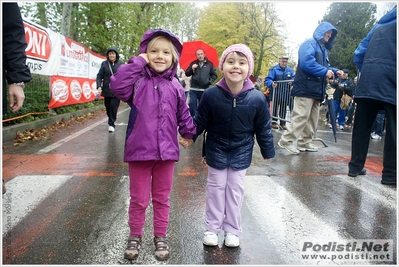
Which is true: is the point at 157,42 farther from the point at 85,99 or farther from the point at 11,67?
the point at 85,99

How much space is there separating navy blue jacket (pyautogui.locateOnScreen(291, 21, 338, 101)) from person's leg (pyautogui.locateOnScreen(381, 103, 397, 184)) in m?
2.06

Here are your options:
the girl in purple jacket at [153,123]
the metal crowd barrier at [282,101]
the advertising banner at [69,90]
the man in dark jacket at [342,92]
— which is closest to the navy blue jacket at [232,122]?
the girl in purple jacket at [153,123]

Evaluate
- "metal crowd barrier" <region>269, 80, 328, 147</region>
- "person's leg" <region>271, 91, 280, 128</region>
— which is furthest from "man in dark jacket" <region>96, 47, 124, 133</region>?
"person's leg" <region>271, 91, 280, 128</region>

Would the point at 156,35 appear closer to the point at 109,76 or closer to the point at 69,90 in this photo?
the point at 109,76

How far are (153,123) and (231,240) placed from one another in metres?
1.14

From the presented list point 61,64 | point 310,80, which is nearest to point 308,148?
point 310,80

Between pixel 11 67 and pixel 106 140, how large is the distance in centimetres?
496

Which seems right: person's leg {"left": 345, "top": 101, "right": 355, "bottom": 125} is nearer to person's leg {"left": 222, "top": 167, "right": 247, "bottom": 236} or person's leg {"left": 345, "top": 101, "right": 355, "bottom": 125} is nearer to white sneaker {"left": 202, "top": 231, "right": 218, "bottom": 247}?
person's leg {"left": 222, "top": 167, "right": 247, "bottom": 236}

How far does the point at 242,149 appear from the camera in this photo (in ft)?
9.64

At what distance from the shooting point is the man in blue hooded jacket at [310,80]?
6.11 m

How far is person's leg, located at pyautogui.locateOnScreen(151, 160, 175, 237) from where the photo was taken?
2.75 meters

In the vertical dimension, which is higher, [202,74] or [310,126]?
[202,74]

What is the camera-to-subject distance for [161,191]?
2.78m

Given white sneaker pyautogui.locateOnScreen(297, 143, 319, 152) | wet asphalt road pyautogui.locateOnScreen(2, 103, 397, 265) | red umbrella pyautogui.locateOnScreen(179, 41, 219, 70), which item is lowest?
wet asphalt road pyautogui.locateOnScreen(2, 103, 397, 265)
